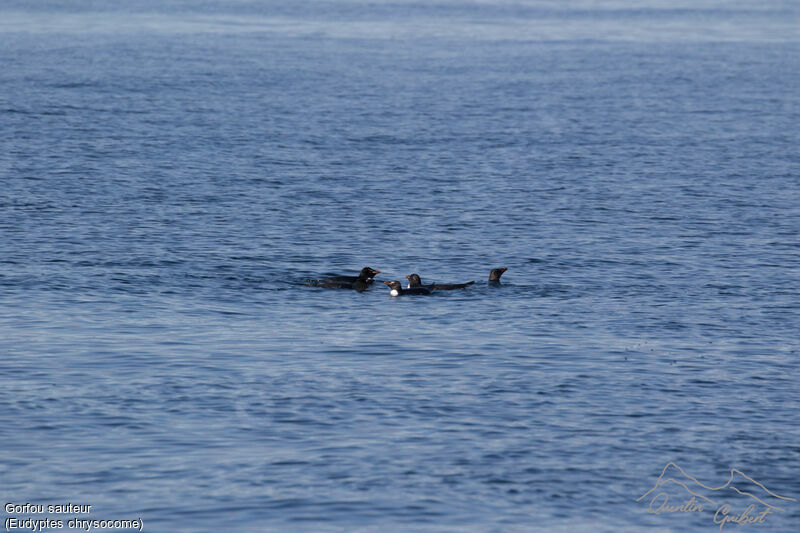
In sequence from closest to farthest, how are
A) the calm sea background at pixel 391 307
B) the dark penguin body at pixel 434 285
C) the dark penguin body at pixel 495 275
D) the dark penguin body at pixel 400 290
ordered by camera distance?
the calm sea background at pixel 391 307 → the dark penguin body at pixel 400 290 → the dark penguin body at pixel 434 285 → the dark penguin body at pixel 495 275

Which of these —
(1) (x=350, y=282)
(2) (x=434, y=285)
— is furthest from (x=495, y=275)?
(1) (x=350, y=282)

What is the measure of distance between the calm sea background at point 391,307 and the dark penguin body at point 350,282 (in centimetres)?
40

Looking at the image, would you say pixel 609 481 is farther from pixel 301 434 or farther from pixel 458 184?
pixel 458 184

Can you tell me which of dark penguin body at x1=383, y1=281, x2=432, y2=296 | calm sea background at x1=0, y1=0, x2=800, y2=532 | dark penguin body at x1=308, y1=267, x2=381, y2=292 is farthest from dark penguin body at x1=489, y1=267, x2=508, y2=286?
dark penguin body at x1=308, y1=267, x2=381, y2=292

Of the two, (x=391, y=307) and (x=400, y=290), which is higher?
(x=400, y=290)

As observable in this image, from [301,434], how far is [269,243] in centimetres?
1495

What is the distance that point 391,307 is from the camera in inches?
1113

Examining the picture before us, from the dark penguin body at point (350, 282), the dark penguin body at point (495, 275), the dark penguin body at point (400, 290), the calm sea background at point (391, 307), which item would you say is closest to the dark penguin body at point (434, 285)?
the dark penguin body at point (400, 290)

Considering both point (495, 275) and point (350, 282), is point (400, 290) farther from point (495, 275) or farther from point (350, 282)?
point (495, 275)

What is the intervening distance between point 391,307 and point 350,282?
1556mm

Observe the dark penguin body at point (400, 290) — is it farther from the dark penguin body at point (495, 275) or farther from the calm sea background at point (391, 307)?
the dark penguin body at point (495, 275)

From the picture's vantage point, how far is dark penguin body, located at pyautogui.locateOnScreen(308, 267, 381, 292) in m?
29.3

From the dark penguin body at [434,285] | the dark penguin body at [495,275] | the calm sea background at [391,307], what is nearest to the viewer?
the calm sea background at [391,307]

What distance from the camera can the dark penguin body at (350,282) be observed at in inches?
1153
